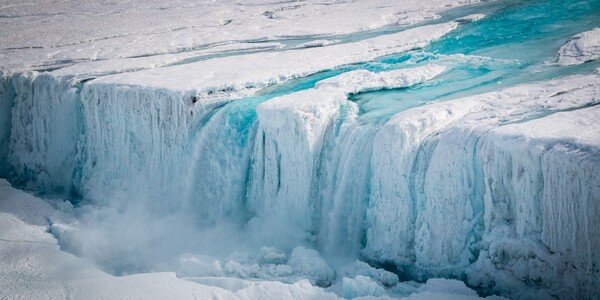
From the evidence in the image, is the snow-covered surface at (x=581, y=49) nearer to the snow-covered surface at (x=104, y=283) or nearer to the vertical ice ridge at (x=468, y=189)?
the vertical ice ridge at (x=468, y=189)

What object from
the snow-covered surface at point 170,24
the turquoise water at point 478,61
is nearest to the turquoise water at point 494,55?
the turquoise water at point 478,61

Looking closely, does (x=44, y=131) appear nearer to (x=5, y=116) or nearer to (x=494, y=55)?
(x=5, y=116)

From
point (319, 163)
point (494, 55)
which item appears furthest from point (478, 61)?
point (319, 163)

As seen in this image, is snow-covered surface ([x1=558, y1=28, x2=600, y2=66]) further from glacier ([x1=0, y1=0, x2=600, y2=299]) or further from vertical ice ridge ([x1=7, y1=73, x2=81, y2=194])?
vertical ice ridge ([x1=7, y1=73, x2=81, y2=194])

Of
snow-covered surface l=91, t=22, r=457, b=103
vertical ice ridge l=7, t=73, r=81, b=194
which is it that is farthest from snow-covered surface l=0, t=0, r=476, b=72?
snow-covered surface l=91, t=22, r=457, b=103

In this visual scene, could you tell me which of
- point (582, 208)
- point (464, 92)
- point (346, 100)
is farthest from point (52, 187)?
point (582, 208)
